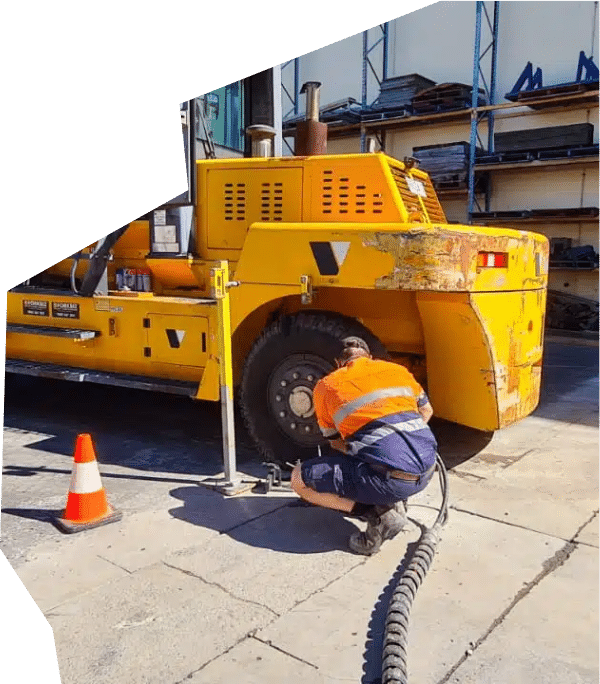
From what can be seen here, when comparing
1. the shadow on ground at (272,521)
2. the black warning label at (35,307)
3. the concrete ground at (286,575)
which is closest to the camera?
the concrete ground at (286,575)

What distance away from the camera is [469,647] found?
263cm

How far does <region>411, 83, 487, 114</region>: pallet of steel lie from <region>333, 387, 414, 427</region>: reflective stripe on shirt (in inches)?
486

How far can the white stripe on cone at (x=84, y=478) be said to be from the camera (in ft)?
11.8

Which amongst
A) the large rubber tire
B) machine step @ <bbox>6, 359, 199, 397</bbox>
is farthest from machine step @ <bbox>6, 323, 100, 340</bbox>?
the large rubber tire

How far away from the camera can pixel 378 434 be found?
3.37 m

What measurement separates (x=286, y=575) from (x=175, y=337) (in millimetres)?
2231

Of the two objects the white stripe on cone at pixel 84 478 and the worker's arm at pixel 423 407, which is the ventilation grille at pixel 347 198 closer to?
the worker's arm at pixel 423 407

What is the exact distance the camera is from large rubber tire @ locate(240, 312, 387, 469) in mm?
4422

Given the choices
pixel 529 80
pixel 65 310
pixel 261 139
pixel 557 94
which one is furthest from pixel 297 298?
pixel 529 80

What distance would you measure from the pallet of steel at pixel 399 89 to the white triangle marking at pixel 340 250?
1169 centimetres

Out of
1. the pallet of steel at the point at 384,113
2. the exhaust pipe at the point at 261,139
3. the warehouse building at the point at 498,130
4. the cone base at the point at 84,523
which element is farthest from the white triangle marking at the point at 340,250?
the pallet of steel at the point at 384,113

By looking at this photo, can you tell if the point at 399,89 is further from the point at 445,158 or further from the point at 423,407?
the point at 423,407

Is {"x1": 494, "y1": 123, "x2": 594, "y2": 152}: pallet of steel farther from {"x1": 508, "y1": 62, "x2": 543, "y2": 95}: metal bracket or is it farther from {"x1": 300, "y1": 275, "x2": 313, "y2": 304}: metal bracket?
{"x1": 300, "y1": 275, "x2": 313, "y2": 304}: metal bracket

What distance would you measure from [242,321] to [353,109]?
1201 cm
